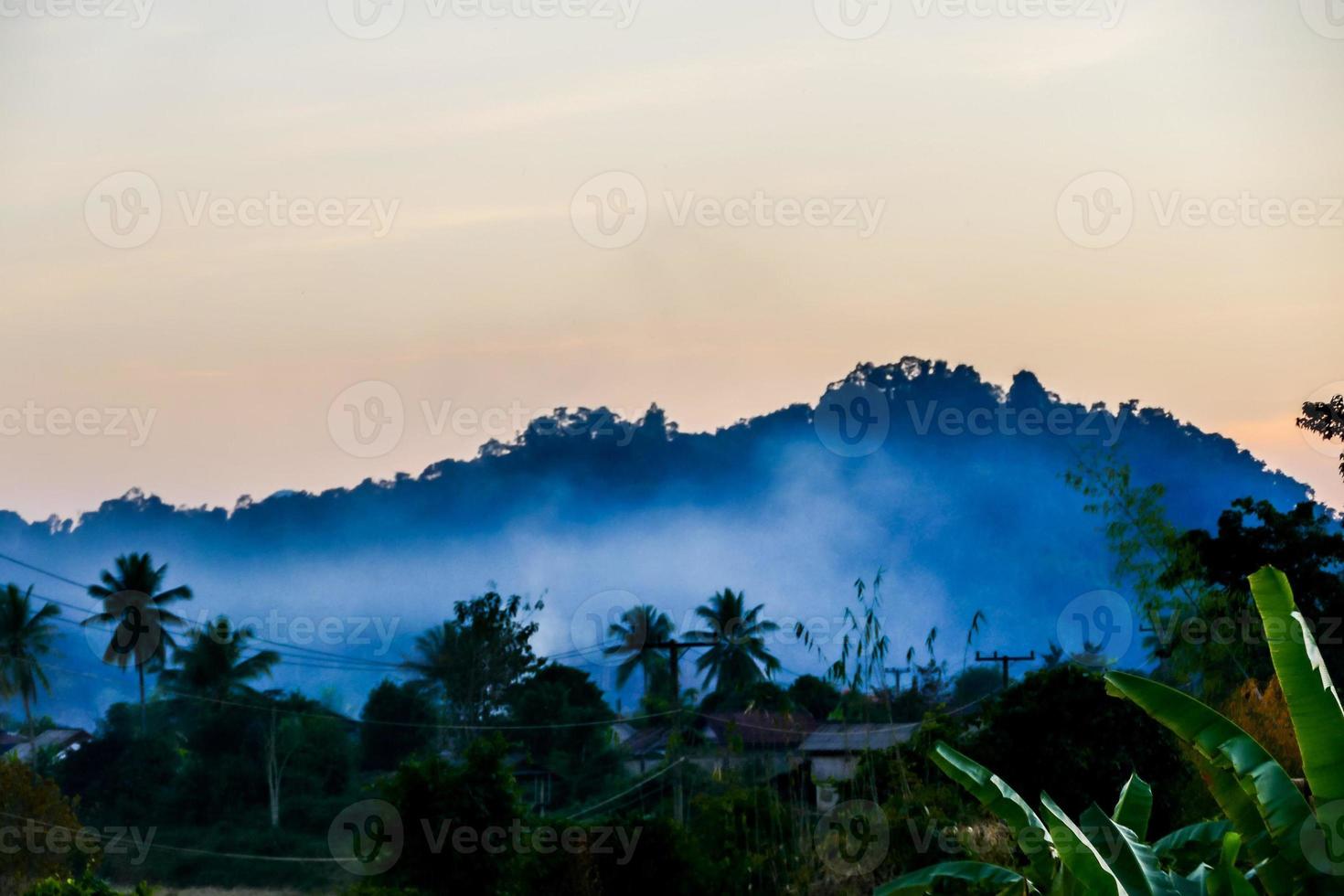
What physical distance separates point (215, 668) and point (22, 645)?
5.12 meters

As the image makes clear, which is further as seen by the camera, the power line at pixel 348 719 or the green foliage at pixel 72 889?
the power line at pixel 348 719

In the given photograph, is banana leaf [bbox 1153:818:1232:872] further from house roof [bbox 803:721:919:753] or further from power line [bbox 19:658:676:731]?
power line [bbox 19:658:676:731]

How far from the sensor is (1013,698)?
13.3m

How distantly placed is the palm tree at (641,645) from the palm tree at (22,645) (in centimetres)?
1423

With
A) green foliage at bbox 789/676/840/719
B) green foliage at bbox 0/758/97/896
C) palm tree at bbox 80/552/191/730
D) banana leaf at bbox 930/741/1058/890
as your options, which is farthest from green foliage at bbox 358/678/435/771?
banana leaf at bbox 930/741/1058/890

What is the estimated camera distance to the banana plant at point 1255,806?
4949 millimetres

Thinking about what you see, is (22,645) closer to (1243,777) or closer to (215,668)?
(215,668)

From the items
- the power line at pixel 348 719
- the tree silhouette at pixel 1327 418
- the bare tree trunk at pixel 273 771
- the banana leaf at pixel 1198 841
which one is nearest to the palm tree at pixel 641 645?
the power line at pixel 348 719

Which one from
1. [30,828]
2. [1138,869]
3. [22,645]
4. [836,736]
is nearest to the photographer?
[1138,869]

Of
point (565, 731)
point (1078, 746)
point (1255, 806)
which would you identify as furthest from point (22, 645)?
point (1255, 806)

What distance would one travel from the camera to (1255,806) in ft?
17.6

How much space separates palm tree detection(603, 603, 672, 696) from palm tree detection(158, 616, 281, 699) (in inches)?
373

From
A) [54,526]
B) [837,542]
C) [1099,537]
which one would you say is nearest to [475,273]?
[54,526]

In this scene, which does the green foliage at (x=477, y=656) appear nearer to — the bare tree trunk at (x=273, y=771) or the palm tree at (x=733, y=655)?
the bare tree trunk at (x=273, y=771)
